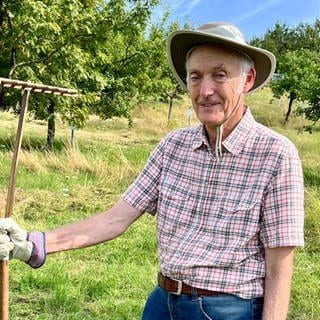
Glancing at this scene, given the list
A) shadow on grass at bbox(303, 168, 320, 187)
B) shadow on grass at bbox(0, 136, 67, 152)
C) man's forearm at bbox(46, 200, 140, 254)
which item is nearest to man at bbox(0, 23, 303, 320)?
man's forearm at bbox(46, 200, 140, 254)

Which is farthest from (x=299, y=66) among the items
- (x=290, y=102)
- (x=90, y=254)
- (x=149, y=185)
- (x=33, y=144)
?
(x=149, y=185)

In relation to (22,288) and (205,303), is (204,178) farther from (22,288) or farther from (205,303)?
(22,288)

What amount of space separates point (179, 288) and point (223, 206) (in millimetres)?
273

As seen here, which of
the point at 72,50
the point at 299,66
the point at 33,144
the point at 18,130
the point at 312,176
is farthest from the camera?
the point at 299,66

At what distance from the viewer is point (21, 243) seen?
181 cm

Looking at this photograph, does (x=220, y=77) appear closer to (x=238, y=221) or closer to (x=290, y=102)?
(x=238, y=221)

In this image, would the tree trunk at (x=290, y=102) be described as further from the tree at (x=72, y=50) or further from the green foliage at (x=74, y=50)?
the tree at (x=72, y=50)

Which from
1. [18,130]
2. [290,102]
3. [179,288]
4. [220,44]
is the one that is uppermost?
[290,102]

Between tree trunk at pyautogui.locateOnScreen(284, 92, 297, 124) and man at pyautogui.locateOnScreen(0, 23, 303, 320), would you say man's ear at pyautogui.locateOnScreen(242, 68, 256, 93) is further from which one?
tree trunk at pyautogui.locateOnScreen(284, 92, 297, 124)

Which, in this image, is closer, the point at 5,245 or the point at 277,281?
the point at 277,281

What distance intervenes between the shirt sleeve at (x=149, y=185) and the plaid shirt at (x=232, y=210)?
0.08m

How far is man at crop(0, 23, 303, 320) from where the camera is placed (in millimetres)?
1660

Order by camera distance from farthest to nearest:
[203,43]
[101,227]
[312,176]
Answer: [312,176] → [101,227] → [203,43]

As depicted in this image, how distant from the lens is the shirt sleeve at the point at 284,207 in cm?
164
